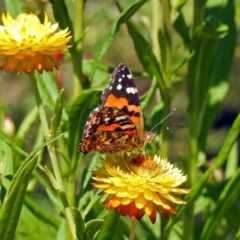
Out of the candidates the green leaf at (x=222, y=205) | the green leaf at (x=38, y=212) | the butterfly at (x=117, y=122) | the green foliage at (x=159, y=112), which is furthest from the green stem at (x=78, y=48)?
the green leaf at (x=222, y=205)

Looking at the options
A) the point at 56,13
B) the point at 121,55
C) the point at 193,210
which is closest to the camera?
the point at 56,13

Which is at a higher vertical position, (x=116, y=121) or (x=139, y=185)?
(x=116, y=121)

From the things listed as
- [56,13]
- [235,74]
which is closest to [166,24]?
[56,13]

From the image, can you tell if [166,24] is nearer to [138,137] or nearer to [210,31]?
[210,31]

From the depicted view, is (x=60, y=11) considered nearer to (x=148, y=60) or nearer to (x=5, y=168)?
(x=148, y=60)

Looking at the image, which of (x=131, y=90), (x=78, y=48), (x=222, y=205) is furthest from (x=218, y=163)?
(x=78, y=48)

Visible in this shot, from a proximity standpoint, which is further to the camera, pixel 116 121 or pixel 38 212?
pixel 38 212

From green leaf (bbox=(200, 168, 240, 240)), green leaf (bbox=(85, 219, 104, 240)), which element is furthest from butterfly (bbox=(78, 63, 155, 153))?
green leaf (bbox=(200, 168, 240, 240))
